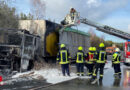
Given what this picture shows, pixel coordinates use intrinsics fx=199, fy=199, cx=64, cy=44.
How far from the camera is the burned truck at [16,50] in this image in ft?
34.6

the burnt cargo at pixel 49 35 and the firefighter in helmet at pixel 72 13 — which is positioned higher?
the firefighter in helmet at pixel 72 13

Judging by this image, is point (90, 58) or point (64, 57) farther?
point (90, 58)

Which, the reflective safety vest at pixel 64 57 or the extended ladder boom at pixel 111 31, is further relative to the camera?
the extended ladder boom at pixel 111 31

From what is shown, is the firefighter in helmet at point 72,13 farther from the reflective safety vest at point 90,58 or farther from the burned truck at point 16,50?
the reflective safety vest at point 90,58

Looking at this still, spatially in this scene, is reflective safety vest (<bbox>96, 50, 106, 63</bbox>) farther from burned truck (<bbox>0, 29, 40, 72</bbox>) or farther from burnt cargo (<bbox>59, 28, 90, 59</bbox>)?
burnt cargo (<bbox>59, 28, 90, 59</bbox>)

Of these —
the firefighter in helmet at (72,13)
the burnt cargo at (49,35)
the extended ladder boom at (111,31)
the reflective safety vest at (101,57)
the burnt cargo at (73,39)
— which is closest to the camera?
the reflective safety vest at (101,57)

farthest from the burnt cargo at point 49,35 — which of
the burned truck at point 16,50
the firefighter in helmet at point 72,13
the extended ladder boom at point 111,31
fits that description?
the extended ladder boom at point 111,31

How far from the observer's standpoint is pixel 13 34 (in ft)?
36.9

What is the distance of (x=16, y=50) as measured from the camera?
1077 centimetres

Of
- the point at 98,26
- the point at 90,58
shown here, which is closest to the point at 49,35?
the point at 90,58

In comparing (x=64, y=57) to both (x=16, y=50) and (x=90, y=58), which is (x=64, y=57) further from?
(x=16, y=50)

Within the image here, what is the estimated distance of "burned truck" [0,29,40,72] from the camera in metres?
10.5

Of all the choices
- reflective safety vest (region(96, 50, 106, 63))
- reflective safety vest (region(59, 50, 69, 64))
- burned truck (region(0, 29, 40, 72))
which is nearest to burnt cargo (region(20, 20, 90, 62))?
burned truck (region(0, 29, 40, 72))

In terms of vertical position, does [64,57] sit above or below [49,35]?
below
